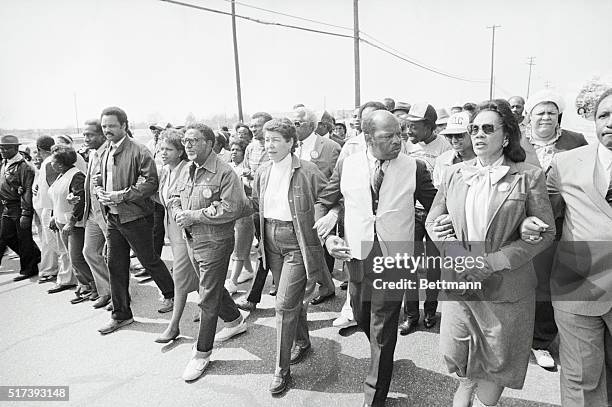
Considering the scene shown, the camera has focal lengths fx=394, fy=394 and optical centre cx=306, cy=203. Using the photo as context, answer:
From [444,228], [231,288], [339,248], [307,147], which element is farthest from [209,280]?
[307,147]

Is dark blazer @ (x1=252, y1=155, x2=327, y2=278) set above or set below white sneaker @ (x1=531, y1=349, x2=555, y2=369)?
above

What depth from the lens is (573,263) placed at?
2234mm

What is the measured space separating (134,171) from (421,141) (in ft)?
10.3

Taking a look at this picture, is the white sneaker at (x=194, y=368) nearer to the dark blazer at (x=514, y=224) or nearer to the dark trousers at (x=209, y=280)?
the dark trousers at (x=209, y=280)

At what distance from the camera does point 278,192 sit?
3316 millimetres

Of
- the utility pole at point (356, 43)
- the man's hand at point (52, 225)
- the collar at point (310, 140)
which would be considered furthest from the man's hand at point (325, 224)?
the utility pole at point (356, 43)

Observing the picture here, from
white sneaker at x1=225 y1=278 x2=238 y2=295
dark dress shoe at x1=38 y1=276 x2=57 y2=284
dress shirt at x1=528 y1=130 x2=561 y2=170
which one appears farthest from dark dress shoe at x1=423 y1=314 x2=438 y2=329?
dark dress shoe at x1=38 y1=276 x2=57 y2=284

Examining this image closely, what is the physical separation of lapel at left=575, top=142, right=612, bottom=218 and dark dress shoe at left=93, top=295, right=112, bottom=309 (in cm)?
516

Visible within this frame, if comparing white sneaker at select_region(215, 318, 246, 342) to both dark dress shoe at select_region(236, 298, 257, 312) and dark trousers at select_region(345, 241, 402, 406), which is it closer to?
dark dress shoe at select_region(236, 298, 257, 312)

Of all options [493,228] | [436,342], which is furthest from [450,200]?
[436,342]

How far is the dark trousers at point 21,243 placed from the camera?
6305mm

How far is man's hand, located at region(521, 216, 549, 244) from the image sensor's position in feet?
6.70

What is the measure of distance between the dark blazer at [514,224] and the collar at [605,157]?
1.03 ft

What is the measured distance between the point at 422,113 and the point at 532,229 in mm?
2240
